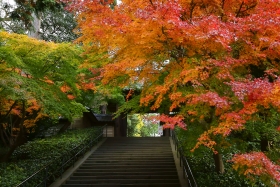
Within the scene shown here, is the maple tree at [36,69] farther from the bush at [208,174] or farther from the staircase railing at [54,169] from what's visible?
the bush at [208,174]

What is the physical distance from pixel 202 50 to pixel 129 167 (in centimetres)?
815

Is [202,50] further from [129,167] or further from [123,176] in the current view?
[129,167]

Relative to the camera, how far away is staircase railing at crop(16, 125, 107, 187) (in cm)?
960

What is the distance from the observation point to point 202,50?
6.77 metres

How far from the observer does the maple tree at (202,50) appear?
5715 mm

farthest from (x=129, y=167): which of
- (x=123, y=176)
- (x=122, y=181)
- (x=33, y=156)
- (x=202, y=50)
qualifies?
(x=202, y=50)

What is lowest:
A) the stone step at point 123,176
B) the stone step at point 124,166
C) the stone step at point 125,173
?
the stone step at point 123,176

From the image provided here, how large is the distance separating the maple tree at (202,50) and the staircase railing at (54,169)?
4607mm

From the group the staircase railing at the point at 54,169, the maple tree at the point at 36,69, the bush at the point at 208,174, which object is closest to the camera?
the maple tree at the point at 36,69

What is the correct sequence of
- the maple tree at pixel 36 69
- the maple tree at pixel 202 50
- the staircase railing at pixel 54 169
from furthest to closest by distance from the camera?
the staircase railing at pixel 54 169 < the maple tree at pixel 36 69 < the maple tree at pixel 202 50

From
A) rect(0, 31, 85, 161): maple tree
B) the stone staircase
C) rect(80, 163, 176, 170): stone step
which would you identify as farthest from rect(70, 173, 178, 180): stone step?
rect(0, 31, 85, 161): maple tree

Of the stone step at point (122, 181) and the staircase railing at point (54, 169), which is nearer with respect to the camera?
the staircase railing at point (54, 169)

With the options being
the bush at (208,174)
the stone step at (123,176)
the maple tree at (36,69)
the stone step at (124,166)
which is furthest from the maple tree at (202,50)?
the stone step at (124,166)

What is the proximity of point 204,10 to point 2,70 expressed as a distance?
584 cm
